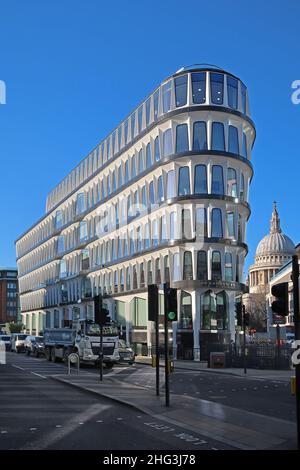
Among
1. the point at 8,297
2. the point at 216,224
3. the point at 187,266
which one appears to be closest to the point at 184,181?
the point at 216,224

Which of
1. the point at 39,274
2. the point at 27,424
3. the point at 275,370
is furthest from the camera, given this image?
the point at 39,274

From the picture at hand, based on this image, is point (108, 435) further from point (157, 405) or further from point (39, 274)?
point (39, 274)

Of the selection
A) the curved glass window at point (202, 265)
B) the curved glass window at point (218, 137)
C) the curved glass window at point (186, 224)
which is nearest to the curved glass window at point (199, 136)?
the curved glass window at point (218, 137)

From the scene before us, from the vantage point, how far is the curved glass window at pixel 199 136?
52438 millimetres

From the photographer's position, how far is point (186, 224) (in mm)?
53094

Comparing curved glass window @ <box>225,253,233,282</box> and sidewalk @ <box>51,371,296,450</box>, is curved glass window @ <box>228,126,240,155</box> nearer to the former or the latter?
curved glass window @ <box>225,253,233,282</box>

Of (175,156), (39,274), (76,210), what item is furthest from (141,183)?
(39,274)

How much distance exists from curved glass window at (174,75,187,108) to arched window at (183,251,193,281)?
13.0m

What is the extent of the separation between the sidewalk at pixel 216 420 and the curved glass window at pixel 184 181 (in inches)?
1302

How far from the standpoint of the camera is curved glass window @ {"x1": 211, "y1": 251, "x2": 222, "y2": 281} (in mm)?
52938

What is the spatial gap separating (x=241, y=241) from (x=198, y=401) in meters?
39.0

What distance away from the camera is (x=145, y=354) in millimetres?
56062

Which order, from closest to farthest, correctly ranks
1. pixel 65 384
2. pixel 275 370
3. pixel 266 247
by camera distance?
1. pixel 65 384
2. pixel 275 370
3. pixel 266 247

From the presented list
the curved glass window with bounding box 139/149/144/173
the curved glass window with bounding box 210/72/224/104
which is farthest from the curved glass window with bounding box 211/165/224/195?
the curved glass window with bounding box 139/149/144/173
